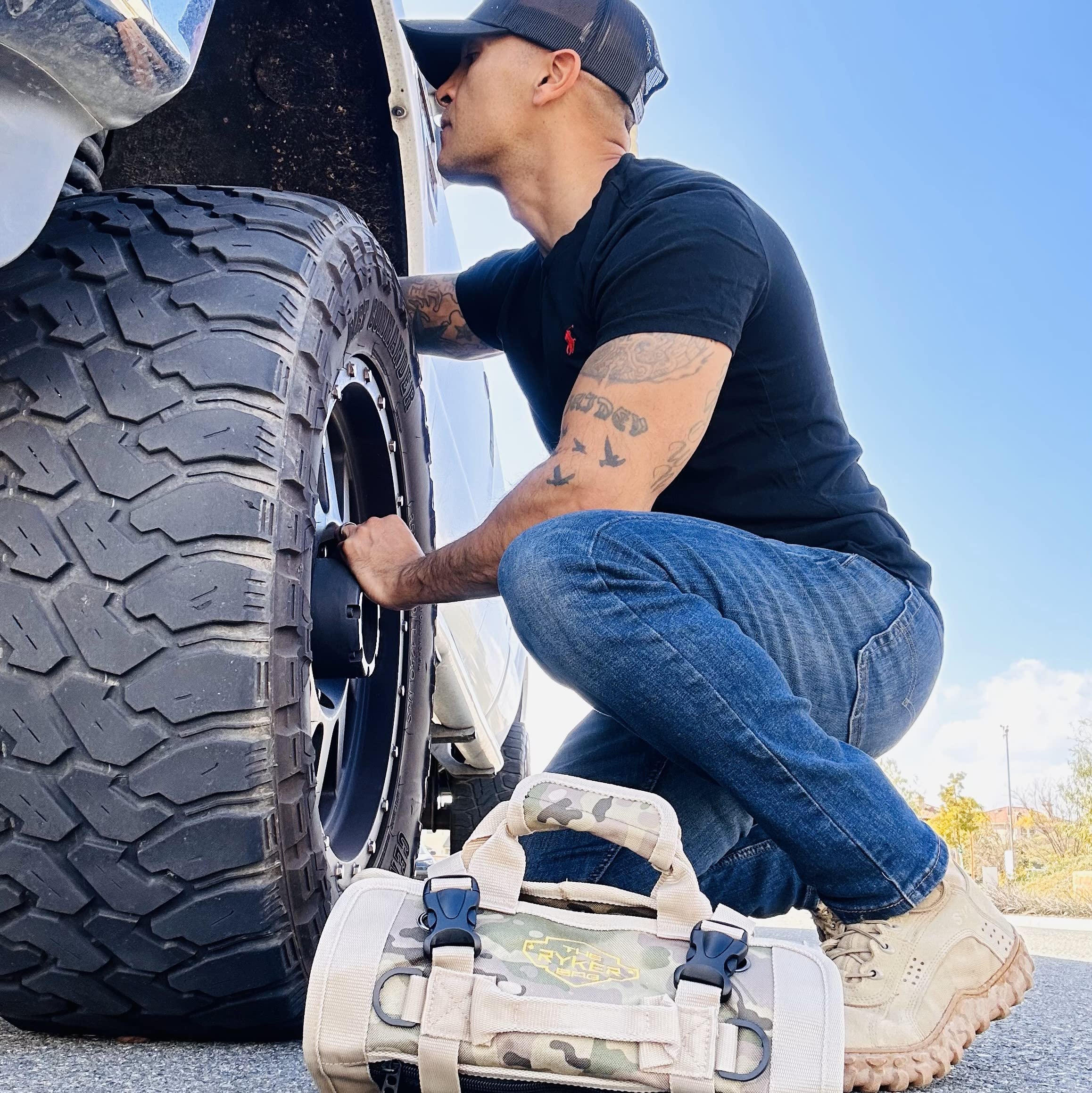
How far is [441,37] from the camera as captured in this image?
1.93 metres

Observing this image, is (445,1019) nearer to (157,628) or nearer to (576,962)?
(576,962)

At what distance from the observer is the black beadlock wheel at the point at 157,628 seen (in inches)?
43.6

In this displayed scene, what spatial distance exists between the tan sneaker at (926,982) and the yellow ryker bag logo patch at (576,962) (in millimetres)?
344

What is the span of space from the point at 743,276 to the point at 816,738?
2.14ft

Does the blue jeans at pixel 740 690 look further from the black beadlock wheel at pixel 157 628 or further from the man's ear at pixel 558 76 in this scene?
the man's ear at pixel 558 76

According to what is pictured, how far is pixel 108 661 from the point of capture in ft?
3.63

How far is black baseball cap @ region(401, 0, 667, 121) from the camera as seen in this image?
76.1 inches

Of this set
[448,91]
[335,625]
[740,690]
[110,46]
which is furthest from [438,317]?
[110,46]

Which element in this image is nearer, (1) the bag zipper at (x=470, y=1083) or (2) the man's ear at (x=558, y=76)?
(1) the bag zipper at (x=470, y=1083)

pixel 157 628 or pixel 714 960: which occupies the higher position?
pixel 157 628

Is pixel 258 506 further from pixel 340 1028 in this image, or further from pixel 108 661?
pixel 340 1028

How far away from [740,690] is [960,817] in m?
32.3

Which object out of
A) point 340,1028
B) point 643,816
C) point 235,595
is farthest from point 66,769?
point 643,816

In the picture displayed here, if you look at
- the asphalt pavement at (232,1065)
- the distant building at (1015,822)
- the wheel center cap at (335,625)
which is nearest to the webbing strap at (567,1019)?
the asphalt pavement at (232,1065)
